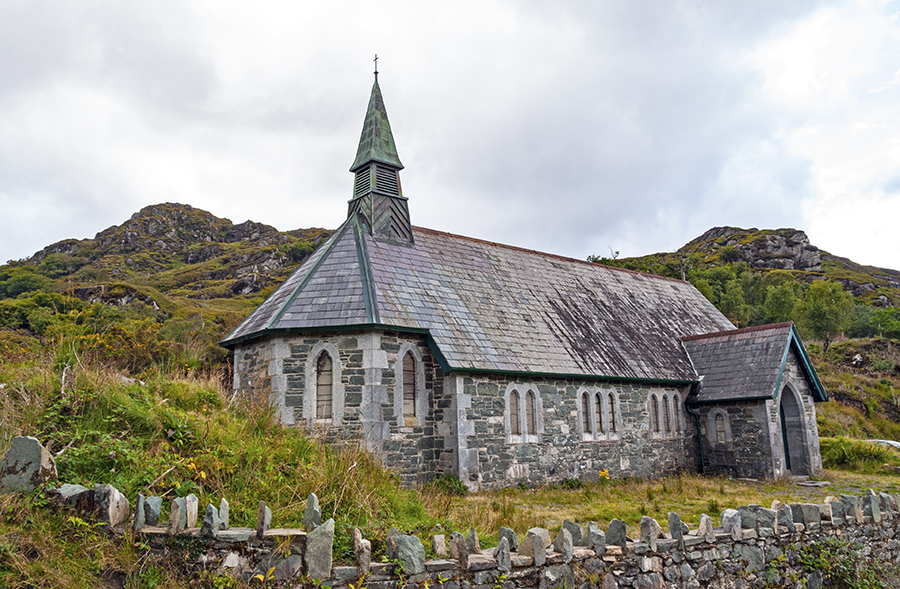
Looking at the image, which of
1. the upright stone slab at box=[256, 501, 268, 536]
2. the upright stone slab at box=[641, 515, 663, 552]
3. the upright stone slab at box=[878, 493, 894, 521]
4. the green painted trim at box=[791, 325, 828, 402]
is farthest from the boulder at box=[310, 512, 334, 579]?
the green painted trim at box=[791, 325, 828, 402]

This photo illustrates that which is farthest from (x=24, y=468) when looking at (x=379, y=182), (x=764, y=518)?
(x=379, y=182)

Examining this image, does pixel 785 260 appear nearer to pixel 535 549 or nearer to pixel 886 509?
pixel 886 509

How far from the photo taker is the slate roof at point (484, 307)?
16141 millimetres

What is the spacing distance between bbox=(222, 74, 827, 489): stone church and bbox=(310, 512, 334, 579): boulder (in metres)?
5.70

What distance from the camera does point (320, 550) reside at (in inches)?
242

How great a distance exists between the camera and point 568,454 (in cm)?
1816

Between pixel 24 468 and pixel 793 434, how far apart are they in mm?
22753

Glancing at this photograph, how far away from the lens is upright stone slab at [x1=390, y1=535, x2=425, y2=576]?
6363mm

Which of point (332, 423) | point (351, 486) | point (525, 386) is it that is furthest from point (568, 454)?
point (351, 486)

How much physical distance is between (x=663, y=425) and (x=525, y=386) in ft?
23.1

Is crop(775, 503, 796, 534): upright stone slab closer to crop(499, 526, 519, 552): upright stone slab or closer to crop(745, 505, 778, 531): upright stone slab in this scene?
crop(745, 505, 778, 531): upright stone slab

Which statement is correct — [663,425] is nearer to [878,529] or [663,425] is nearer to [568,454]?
[568,454]

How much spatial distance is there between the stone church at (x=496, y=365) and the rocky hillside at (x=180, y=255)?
37.9m

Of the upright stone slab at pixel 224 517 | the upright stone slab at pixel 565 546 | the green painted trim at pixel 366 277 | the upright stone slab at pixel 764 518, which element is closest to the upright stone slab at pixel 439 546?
the upright stone slab at pixel 565 546
